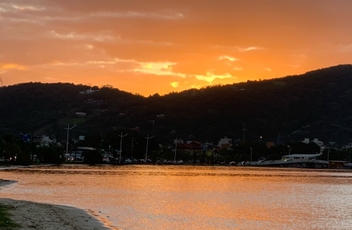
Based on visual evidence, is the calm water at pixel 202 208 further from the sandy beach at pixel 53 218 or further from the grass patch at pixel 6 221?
the grass patch at pixel 6 221

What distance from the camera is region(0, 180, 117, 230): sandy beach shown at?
3123 centimetres

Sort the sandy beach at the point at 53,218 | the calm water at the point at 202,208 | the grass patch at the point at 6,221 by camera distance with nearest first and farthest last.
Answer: the grass patch at the point at 6,221 → the sandy beach at the point at 53,218 → the calm water at the point at 202,208

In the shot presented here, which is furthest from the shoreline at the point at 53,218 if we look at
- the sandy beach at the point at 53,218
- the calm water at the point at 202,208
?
the calm water at the point at 202,208

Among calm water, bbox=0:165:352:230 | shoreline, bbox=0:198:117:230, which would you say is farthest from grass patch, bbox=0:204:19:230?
calm water, bbox=0:165:352:230

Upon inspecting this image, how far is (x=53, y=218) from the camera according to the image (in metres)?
35.0

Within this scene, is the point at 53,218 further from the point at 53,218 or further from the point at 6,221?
the point at 6,221

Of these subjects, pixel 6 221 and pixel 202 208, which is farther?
pixel 202 208

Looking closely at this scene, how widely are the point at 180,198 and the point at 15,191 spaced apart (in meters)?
15.2

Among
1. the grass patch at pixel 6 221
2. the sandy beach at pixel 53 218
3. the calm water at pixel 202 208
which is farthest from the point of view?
the calm water at pixel 202 208

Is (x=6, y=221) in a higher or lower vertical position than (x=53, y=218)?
higher

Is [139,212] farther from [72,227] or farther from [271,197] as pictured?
[271,197]

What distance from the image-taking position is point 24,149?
479 ft

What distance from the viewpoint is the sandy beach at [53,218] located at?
31234 mm

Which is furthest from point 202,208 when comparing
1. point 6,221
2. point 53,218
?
point 6,221
